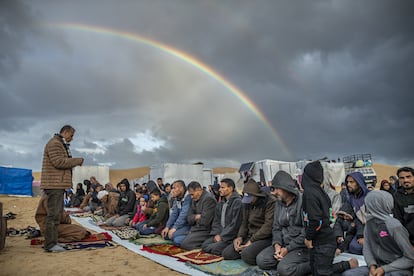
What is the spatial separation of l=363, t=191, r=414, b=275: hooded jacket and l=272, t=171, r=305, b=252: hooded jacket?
941mm

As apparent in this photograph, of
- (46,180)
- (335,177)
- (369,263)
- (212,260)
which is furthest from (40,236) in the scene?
(335,177)

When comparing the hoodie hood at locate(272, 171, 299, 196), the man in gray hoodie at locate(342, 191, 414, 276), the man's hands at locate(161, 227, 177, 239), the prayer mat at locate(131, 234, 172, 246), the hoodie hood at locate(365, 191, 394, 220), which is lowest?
the prayer mat at locate(131, 234, 172, 246)

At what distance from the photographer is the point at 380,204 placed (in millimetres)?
3535

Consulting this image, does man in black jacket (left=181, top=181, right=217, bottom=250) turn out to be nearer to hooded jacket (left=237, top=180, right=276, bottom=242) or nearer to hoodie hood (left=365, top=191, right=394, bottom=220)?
hooded jacket (left=237, top=180, right=276, bottom=242)

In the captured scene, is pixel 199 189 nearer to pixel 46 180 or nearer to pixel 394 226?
pixel 46 180

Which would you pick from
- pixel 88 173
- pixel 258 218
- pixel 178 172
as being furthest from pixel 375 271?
pixel 88 173

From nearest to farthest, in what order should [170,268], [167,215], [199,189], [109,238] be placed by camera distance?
1. [170,268]
2. [199,189]
3. [109,238]
4. [167,215]

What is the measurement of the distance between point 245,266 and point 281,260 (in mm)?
790

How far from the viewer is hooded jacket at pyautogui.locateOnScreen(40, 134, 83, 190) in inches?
234

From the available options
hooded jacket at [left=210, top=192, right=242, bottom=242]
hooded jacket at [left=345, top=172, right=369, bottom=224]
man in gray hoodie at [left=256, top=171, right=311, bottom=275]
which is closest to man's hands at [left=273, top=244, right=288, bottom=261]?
man in gray hoodie at [left=256, top=171, right=311, bottom=275]

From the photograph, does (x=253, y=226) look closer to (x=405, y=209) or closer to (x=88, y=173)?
(x=405, y=209)

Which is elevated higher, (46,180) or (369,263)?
(46,180)

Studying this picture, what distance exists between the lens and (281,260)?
14.4ft

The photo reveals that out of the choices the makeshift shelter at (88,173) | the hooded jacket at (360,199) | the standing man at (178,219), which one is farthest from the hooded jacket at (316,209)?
the makeshift shelter at (88,173)
